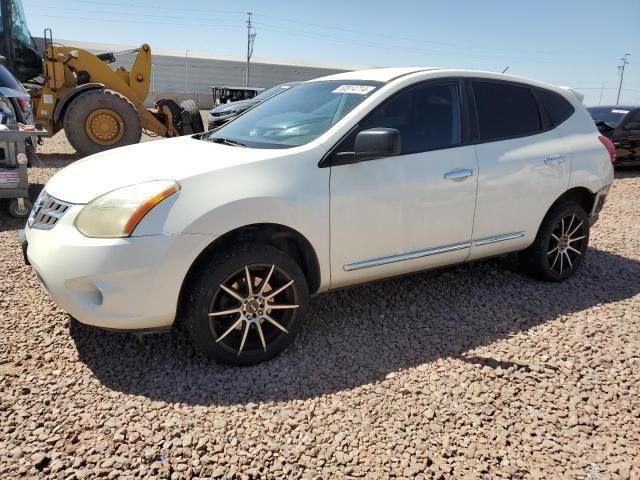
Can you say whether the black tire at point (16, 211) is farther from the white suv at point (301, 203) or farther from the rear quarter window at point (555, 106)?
the rear quarter window at point (555, 106)

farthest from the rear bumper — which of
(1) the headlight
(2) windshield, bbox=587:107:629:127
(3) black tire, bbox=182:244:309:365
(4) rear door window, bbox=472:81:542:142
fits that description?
(2) windshield, bbox=587:107:629:127

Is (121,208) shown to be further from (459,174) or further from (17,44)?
(17,44)

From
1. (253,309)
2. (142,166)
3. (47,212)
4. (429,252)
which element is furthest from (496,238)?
(47,212)

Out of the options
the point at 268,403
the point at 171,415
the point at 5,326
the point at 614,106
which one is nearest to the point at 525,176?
the point at 268,403

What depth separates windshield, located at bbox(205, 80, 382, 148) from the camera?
11.0 ft

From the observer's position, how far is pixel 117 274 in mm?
2629

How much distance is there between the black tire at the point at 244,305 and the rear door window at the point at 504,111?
6.13 ft

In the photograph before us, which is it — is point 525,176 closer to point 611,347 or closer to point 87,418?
point 611,347

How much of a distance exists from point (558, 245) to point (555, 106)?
117 cm

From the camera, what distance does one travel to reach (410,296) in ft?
13.5

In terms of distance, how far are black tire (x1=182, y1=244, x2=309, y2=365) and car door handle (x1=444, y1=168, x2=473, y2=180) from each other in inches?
49.3

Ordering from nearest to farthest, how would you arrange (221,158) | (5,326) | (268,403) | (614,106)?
1. (268,403)
2. (221,158)
3. (5,326)
4. (614,106)

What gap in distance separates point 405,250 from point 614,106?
10.3 meters

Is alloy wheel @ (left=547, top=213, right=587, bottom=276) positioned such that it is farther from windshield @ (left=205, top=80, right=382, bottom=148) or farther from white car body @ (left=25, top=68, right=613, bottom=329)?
windshield @ (left=205, top=80, right=382, bottom=148)
